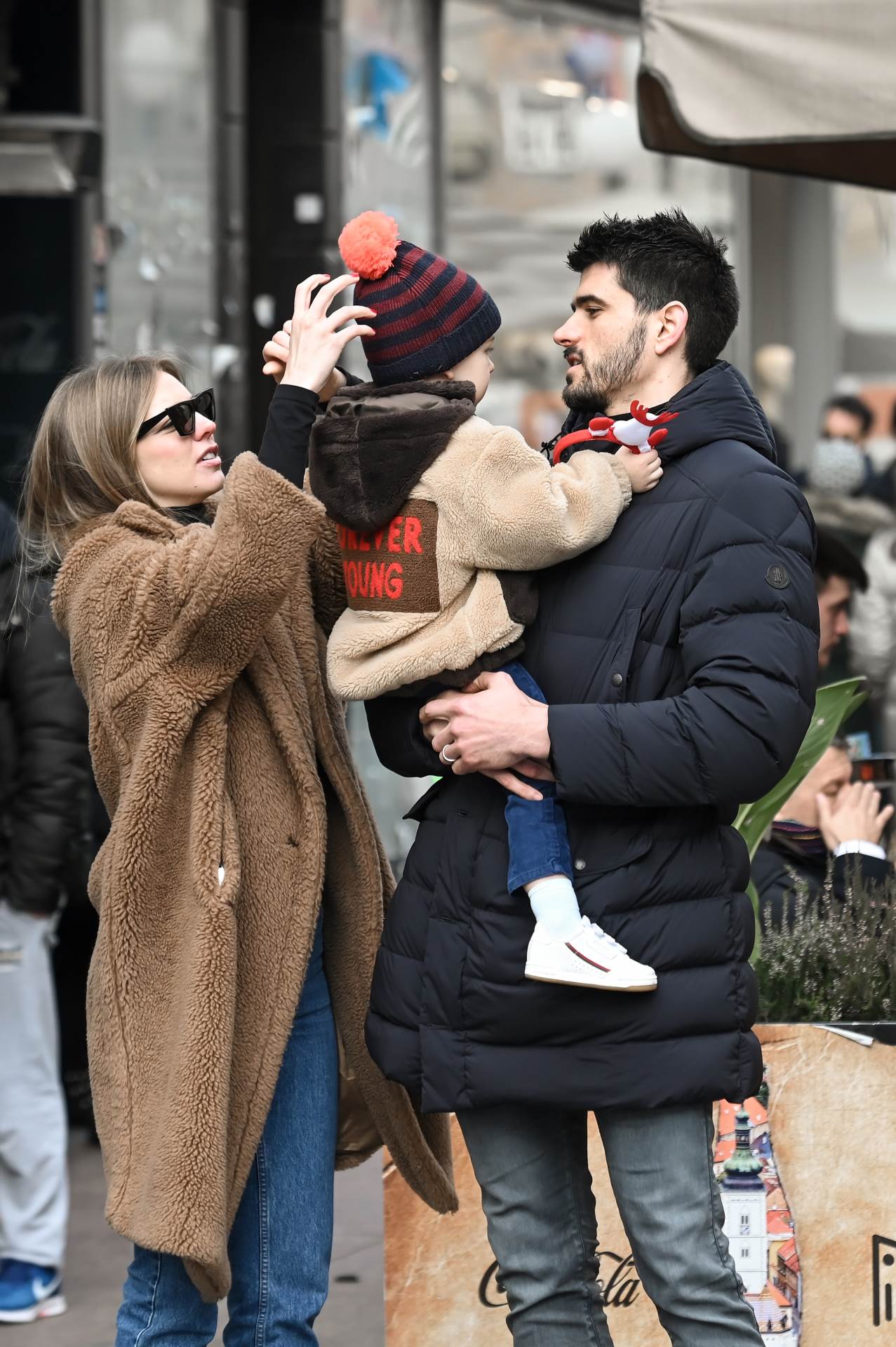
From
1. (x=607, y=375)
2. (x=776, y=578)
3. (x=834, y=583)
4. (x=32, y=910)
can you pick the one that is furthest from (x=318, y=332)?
(x=834, y=583)

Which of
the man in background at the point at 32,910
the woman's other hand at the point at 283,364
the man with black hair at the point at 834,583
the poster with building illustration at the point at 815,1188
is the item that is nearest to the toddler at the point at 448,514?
the woman's other hand at the point at 283,364

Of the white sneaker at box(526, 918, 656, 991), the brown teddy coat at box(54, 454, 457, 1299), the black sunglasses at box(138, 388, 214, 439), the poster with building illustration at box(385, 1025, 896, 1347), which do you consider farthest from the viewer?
the poster with building illustration at box(385, 1025, 896, 1347)

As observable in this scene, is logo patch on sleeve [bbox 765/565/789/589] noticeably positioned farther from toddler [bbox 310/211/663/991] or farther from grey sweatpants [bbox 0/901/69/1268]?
grey sweatpants [bbox 0/901/69/1268]

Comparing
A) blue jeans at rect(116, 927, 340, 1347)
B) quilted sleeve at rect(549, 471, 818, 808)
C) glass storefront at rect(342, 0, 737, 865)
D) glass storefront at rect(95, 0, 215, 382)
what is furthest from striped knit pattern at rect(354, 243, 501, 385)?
glass storefront at rect(342, 0, 737, 865)

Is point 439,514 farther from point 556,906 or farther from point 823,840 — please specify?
point 823,840

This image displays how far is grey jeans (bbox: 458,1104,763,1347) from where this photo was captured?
2514 millimetres

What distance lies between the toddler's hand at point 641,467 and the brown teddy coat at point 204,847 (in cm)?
47

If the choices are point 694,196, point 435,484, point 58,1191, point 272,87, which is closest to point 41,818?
point 58,1191

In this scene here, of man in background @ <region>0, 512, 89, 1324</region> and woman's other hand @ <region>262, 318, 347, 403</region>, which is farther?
man in background @ <region>0, 512, 89, 1324</region>

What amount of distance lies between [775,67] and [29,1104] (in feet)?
9.37

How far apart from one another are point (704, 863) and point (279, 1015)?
70 centimetres

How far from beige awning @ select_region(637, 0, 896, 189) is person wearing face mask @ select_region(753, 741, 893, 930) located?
1340 millimetres

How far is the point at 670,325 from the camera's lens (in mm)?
2609

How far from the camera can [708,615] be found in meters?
2.46
